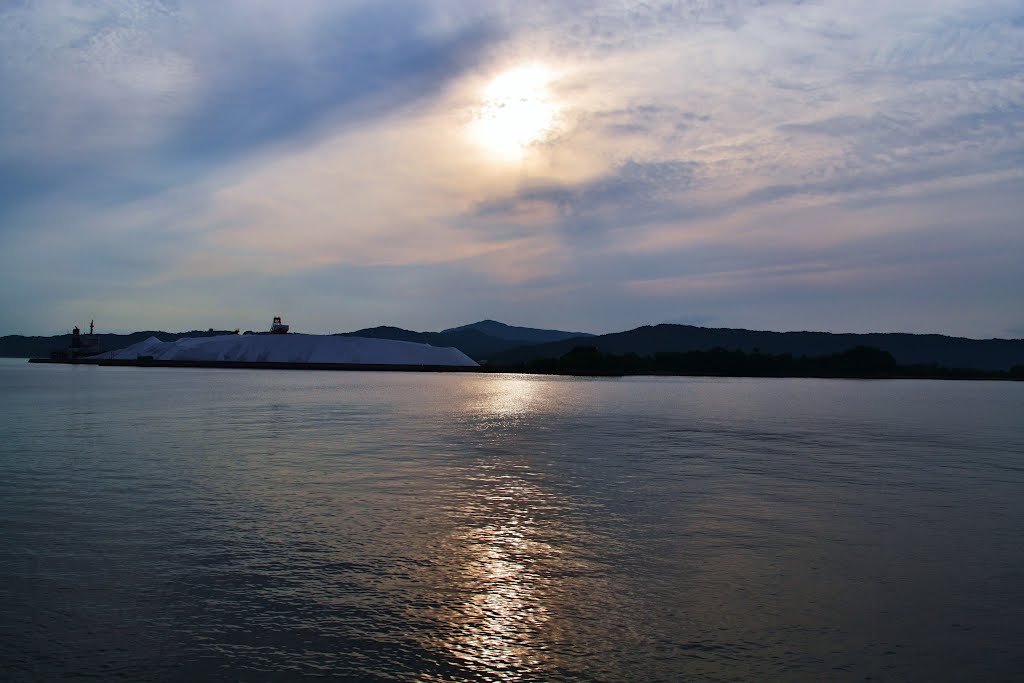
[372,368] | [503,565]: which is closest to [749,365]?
[372,368]

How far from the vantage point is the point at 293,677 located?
586cm

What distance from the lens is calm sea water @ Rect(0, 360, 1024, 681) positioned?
20.8 feet

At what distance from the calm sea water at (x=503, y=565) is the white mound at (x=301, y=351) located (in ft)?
405

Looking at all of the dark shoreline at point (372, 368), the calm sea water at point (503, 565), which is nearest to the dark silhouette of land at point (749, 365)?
the dark shoreline at point (372, 368)

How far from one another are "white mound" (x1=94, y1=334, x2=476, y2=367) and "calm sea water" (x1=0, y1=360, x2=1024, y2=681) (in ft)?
405

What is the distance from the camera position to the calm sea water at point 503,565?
6.35m

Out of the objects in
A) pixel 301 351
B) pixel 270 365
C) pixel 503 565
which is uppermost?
pixel 301 351

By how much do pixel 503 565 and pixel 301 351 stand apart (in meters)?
138

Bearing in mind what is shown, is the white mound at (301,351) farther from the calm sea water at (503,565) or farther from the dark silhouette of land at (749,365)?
the calm sea water at (503,565)

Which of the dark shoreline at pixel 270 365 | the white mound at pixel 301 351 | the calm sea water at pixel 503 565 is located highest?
the white mound at pixel 301 351

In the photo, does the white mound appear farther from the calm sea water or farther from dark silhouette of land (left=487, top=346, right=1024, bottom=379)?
the calm sea water

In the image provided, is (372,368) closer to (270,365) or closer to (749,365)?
(270,365)

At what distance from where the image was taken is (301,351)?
141000 millimetres

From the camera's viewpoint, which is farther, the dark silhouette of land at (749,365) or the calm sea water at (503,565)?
the dark silhouette of land at (749,365)
